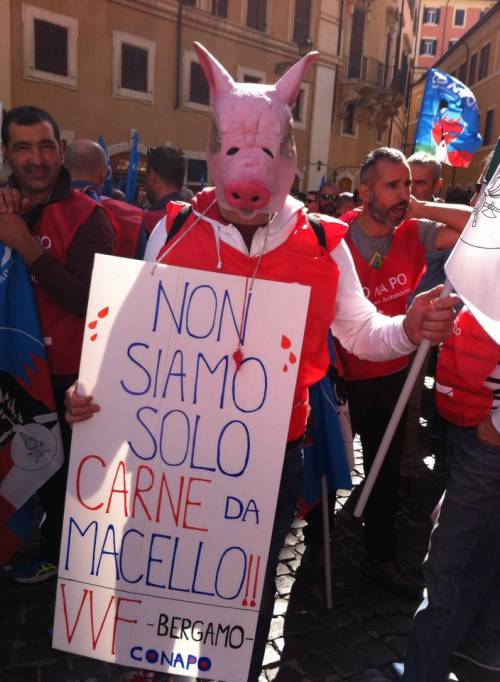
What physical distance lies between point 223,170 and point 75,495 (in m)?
0.99

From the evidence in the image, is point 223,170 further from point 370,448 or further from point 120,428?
point 370,448

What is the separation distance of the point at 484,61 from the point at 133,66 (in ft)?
59.1

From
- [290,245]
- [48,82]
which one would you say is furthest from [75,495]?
[48,82]

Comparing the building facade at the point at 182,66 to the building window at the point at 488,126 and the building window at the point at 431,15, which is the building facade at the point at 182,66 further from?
the building window at the point at 431,15

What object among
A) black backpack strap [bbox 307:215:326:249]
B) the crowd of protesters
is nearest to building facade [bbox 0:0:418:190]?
the crowd of protesters

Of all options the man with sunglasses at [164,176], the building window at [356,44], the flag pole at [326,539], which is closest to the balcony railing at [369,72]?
the building window at [356,44]

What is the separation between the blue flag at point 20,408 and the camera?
241cm

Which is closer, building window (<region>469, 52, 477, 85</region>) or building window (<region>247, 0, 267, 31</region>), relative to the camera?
building window (<region>247, 0, 267, 31</region>)

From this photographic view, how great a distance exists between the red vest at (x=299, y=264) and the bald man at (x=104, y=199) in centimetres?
127

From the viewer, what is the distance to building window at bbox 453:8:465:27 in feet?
153

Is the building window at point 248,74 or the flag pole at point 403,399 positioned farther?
the building window at point 248,74

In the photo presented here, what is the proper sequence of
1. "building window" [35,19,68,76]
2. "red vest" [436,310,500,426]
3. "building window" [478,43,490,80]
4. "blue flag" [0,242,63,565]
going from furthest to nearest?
"building window" [478,43,490,80]
"building window" [35,19,68,76]
"blue flag" [0,242,63,565]
"red vest" [436,310,500,426]

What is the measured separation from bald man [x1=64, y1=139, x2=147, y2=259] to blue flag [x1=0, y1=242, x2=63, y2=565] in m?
0.67

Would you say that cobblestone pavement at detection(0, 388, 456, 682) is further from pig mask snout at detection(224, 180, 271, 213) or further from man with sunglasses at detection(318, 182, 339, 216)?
man with sunglasses at detection(318, 182, 339, 216)
